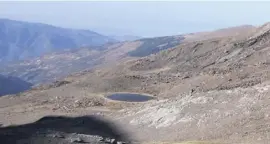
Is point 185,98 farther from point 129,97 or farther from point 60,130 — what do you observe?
point 129,97

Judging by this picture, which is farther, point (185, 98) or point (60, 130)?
point (60, 130)

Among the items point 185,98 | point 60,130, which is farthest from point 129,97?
point 185,98

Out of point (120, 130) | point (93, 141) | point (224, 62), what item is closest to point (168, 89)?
point (224, 62)

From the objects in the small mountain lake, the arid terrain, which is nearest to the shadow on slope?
the arid terrain

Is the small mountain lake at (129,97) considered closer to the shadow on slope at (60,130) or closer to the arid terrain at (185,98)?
the arid terrain at (185,98)

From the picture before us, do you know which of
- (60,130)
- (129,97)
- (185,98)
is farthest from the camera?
(129,97)

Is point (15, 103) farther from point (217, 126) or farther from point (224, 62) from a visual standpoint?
point (217, 126)
